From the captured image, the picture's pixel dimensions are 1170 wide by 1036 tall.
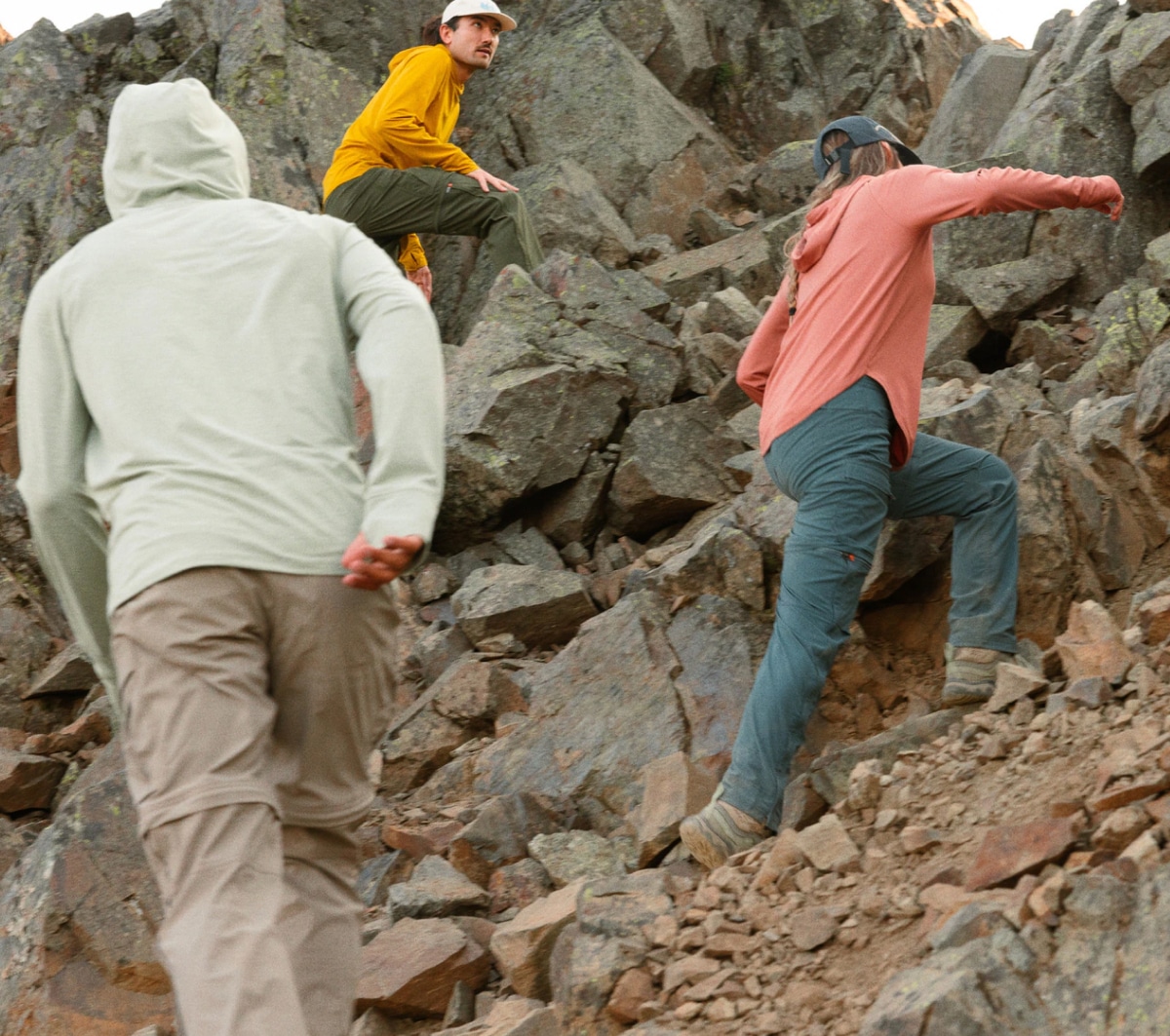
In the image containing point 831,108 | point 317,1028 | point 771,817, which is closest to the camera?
point 317,1028

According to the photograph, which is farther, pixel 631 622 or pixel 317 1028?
pixel 631 622

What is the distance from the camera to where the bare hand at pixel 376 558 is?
128 inches

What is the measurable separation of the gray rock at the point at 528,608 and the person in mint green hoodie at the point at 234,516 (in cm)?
471

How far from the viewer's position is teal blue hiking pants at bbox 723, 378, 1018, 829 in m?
5.33

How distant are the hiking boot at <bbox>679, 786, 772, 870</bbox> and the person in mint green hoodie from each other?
2002 mm

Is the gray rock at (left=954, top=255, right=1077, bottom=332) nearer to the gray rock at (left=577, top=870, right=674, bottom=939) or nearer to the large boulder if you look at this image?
the gray rock at (left=577, top=870, right=674, bottom=939)

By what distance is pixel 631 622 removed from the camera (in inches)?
284

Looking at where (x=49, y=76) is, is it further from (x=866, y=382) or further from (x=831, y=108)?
(x=866, y=382)

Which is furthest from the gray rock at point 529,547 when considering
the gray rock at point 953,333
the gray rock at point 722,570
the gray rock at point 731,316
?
the gray rock at point 953,333

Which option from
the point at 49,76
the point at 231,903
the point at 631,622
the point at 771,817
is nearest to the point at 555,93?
the point at 49,76

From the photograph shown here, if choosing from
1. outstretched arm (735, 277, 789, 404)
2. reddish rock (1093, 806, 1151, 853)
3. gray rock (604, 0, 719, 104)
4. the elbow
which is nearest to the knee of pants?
outstretched arm (735, 277, 789, 404)

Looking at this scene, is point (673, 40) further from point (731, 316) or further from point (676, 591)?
point (676, 591)

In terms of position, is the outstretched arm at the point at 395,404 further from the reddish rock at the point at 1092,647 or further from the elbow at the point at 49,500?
the reddish rock at the point at 1092,647

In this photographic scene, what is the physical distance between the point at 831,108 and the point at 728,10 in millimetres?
1557
